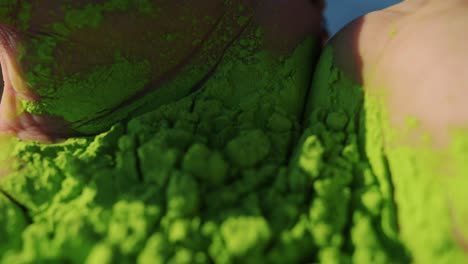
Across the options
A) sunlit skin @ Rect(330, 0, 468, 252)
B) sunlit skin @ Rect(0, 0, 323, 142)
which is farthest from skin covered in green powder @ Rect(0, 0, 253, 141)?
sunlit skin @ Rect(330, 0, 468, 252)

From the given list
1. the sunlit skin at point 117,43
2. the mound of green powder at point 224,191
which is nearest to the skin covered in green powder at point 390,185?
the mound of green powder at point 224,191

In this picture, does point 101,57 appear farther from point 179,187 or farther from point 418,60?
point 418,60

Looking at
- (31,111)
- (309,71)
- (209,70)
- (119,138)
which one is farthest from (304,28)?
(31,111)

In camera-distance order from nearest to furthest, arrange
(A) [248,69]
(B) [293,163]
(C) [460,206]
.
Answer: (C) [460,206], (B) [293,163], (A) [248,69]

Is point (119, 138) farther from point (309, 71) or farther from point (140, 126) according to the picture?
point (309, 71)

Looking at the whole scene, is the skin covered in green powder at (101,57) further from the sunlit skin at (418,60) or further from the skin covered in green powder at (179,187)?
the sunlit skin at (418,60)

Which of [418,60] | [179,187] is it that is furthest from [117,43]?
[418,60]
